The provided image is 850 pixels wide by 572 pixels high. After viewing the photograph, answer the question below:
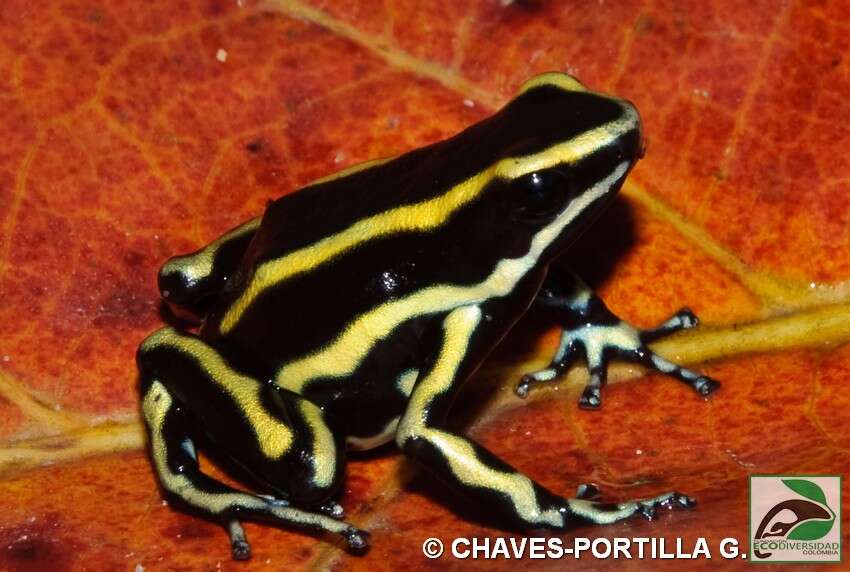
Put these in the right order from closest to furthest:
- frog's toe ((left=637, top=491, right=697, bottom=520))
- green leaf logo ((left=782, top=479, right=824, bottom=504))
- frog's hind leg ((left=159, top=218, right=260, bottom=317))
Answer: green leaf logo ((left=782, top=479, right=824, bottom=504)) → frog's toe ((left=637, top=491, right=697, bottom=520)) → frog's hind leg ((left=159, top=218, right=260, bottom=317))

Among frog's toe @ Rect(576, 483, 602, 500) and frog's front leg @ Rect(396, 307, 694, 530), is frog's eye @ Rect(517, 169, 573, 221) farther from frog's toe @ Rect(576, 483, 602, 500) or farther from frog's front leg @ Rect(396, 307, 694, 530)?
frog's toe @ Rect(576, 483, 602, 500)

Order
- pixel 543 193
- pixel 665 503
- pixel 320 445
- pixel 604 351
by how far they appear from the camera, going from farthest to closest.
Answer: pixel 604 351
pixel 320 445
pixel 543 193
pixel 665 503

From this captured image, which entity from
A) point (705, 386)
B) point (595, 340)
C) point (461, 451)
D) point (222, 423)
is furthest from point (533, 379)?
point (222, 423)

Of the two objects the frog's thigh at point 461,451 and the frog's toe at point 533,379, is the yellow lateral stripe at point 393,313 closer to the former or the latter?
the frog's thigh at point 461,451

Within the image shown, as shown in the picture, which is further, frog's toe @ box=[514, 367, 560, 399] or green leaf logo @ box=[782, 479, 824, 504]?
frog's toe @ box=[514, 367, 560, 399]

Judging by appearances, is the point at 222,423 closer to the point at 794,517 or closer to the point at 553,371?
the point at 553,371

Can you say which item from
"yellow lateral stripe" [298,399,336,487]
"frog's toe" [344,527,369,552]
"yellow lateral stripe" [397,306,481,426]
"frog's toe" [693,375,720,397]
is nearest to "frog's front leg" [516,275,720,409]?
"frog's toe" [693,375,720,397]

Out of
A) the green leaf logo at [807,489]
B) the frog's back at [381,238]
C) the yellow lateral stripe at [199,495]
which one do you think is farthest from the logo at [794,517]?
the yellow lateral stripe at [199,495]
